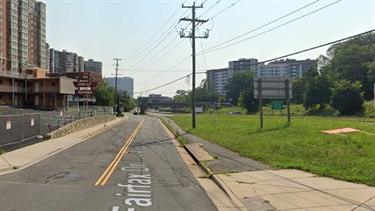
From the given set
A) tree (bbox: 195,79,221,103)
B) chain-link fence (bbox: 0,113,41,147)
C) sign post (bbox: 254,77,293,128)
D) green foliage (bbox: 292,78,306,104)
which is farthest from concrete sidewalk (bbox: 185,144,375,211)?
tree (bbox: 195,79,221,103)

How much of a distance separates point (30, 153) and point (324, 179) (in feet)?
45.5

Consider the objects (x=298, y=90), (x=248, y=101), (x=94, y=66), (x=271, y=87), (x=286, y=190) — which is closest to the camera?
(x=286, y=190)

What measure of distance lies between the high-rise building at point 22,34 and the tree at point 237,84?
77613 millimetres

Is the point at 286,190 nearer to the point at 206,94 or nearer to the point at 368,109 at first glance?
the point at 368,109

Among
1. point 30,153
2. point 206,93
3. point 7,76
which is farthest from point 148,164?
point 206,93

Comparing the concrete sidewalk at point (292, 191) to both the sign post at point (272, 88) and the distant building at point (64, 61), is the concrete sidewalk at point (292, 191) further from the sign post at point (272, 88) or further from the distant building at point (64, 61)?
the distant building at point (64, 61)

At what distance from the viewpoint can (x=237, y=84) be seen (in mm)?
166500

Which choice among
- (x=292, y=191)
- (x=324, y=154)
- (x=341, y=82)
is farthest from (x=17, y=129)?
(x=341, y=82)

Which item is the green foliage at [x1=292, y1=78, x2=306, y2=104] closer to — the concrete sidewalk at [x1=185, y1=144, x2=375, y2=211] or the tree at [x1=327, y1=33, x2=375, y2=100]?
the tree at [x1=327, y1=33, x2=375, y2=100]

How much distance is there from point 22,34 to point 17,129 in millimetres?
121033

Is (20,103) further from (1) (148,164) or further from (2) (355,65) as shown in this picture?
(2) (355,65)

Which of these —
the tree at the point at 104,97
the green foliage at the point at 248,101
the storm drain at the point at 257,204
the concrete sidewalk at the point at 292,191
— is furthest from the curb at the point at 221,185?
the green foliage at the point at 248,101

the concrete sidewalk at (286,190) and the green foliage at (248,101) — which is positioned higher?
the green foliage at (248,101)

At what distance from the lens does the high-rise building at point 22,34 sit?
4555 inches
